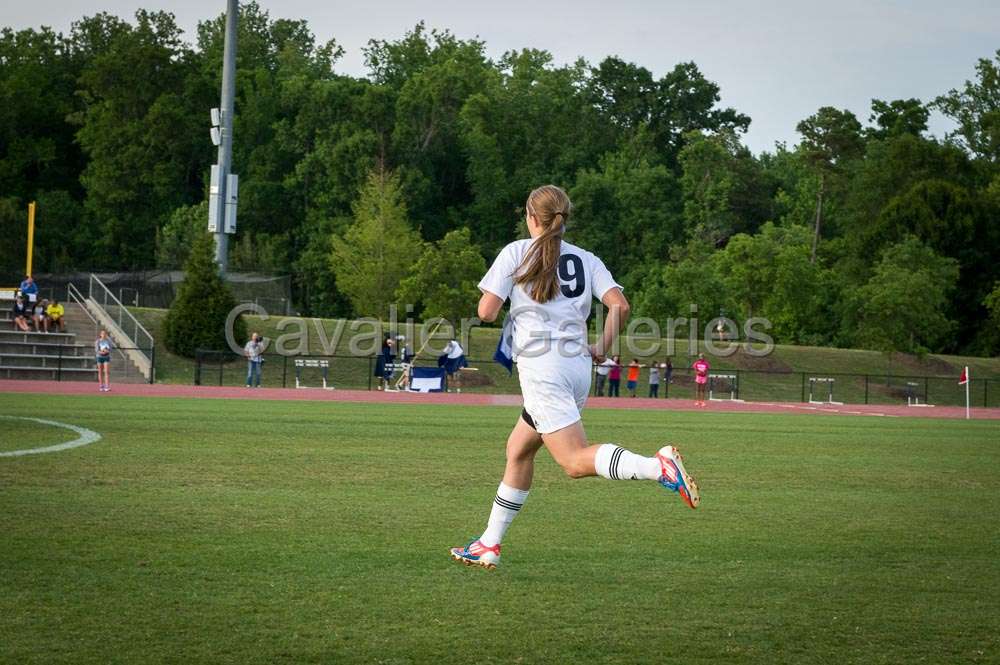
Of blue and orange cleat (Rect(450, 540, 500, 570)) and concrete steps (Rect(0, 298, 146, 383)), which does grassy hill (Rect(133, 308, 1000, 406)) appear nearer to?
concrete steps (Rect(0, 298, 146, 383))

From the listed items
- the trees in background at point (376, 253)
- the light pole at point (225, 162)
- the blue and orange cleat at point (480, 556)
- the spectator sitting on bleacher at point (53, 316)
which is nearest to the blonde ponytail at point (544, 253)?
the blue and orange cleat at point (480, 556)

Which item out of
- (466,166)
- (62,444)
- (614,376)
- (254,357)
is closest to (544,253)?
(62,444)

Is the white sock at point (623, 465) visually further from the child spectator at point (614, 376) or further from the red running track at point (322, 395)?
the child spectator at point (614, 376)

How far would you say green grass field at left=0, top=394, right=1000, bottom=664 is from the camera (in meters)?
5.24

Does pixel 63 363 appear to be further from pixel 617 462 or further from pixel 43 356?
pixel 617 462

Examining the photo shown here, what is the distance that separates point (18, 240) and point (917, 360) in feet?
164

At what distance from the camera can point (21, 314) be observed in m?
42.5

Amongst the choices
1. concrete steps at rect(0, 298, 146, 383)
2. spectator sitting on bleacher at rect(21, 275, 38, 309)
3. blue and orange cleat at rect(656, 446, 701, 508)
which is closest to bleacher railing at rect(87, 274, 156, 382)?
concrete steps at rect(0, 298, 146, 383)

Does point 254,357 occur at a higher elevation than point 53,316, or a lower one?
lower

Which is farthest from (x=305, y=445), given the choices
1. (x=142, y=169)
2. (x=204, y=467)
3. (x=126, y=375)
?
(x=142, y=169)

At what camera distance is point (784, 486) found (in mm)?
11836

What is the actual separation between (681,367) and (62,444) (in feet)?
126

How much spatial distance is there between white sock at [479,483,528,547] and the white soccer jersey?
2.70 ft

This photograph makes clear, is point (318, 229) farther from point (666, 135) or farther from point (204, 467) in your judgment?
point (204, 467)
